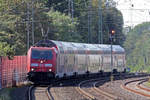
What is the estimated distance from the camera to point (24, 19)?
4081cm

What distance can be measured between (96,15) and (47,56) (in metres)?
48.4

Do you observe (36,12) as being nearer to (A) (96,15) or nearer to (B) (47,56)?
(B) (47,56)

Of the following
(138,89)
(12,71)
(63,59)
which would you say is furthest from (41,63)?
(138,89)

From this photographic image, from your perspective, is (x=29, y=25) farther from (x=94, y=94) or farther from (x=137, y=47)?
(x=137, y=47)

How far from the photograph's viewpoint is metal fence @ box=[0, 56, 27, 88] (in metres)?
24.1

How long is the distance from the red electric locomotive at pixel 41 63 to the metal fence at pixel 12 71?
1.15m

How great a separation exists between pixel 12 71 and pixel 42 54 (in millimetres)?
2215

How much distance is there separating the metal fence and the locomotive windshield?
148 centimetres

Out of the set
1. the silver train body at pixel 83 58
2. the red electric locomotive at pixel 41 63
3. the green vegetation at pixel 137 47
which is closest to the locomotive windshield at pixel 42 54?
the red electric locomotive at pixel 41 63

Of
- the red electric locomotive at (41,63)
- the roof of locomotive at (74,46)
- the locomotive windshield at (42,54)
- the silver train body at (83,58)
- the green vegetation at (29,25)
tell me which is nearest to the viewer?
the red electric locomotive at (41,63)

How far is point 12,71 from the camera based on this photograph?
2670 cm

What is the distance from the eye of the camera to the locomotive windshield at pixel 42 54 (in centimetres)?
2664

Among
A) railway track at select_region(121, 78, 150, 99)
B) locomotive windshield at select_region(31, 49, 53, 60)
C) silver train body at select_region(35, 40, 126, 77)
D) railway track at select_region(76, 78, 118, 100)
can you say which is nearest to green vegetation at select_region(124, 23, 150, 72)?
silver train body at select_region(35, 40, 126, 77)

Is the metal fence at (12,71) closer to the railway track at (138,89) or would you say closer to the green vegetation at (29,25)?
the green vegetation at (29,25)
